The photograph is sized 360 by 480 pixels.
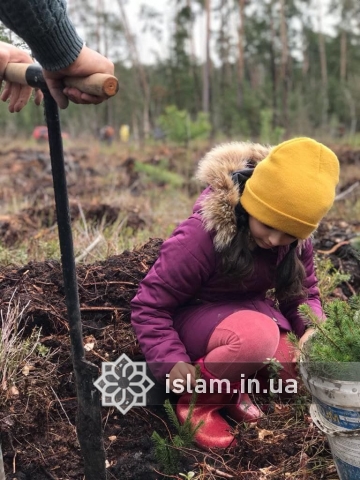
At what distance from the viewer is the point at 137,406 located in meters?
2.08

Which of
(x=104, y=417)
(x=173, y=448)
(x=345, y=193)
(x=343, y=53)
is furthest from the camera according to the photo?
(x=343, y=53)

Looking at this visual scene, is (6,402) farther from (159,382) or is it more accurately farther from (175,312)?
(175,312)

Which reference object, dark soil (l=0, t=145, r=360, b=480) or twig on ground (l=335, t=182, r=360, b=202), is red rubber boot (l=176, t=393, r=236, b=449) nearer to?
dark soil (l=0, t=145, r=360, b=480)

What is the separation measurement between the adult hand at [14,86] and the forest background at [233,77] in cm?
1305

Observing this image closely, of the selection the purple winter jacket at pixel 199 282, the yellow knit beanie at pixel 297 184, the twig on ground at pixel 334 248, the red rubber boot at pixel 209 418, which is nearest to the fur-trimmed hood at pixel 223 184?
the purple winter jacket at pixel 199 282

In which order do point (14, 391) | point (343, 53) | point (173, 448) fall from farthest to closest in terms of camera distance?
point (343, 53)
point (14, 391)
point (173, 448)

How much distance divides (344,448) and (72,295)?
857mm

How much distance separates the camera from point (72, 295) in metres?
1.46

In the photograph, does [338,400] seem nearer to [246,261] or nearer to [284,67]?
[246,261]

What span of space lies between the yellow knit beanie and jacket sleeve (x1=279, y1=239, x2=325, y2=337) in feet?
1.49

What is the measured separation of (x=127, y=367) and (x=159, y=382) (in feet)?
0.52

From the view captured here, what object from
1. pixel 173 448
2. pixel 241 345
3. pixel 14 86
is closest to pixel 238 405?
pixel 241 345

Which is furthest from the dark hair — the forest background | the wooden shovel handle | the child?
the forest background

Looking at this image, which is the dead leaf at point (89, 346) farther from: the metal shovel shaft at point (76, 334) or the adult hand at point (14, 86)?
the adult hand at point (14, 86)
